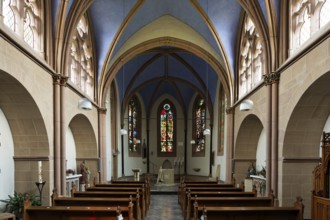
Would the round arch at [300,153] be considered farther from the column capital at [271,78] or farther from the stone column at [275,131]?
the column capital at [271,78]

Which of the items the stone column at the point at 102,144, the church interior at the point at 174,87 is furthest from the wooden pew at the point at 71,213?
the stone column at the point at 102,144

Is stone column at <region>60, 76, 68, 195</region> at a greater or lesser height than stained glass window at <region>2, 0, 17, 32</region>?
lesser

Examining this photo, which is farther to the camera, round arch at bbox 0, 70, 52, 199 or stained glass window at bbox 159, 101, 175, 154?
stained glass window at bbox 159, 101, 175, 154

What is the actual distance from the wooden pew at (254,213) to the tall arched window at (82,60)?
9.84 meters

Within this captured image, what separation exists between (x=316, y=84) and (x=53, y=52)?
936 cm

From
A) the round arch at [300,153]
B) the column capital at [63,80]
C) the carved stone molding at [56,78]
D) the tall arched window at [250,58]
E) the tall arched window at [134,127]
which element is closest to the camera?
the round arch at [300,153]

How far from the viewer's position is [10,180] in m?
12.0

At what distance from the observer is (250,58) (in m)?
17.5

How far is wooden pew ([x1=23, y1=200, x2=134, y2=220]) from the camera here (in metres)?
8.76

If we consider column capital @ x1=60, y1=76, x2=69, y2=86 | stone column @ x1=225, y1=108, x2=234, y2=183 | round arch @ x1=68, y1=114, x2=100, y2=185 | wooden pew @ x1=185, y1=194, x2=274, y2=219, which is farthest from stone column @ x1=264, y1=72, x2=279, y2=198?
round arch @ x1=68, y1=114, x2=100, y2=185

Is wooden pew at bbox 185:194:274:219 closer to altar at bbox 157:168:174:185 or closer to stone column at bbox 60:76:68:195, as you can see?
stone column at bbox 60:76:68:195

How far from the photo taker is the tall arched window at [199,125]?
31094 millimetres

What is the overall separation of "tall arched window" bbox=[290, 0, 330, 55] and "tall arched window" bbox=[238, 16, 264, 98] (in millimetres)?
3422


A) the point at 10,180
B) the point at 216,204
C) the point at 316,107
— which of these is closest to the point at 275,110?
the point at 316,107
